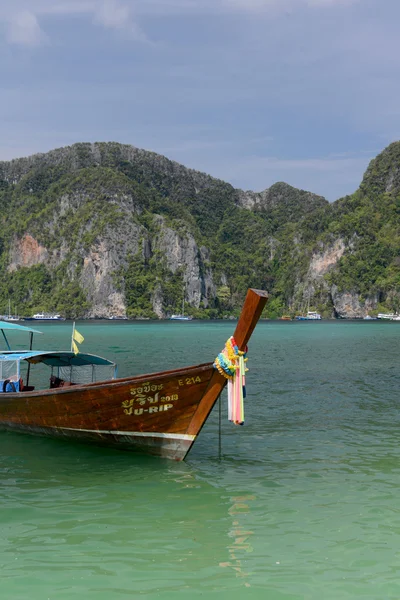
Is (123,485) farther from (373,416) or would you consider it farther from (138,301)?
(138,301)

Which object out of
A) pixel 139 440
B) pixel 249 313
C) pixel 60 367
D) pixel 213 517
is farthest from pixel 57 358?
pixel 213 517

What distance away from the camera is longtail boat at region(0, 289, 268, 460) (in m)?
11.6

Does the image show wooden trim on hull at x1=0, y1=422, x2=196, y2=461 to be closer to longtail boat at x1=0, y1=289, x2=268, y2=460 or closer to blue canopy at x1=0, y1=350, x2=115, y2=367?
longtail boat at x1=0, y1=289, x2=268, y2=460

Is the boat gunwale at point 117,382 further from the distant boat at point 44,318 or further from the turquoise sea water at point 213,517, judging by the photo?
the distant boat at point 44,318

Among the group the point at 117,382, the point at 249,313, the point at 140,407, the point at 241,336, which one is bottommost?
the point at 140,407

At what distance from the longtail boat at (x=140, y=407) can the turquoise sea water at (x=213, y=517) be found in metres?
0.44

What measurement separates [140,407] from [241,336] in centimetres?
275

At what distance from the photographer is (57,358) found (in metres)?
16.6

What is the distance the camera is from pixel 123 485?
36.2 ft

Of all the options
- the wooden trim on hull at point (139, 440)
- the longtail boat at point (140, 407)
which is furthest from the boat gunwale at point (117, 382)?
the wooden trim on hull at point (139, 440)

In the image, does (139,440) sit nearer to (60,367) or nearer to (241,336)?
(241,336)

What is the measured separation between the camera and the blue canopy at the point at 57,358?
1564 cm

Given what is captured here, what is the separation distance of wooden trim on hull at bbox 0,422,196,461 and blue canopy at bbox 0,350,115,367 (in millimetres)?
2406

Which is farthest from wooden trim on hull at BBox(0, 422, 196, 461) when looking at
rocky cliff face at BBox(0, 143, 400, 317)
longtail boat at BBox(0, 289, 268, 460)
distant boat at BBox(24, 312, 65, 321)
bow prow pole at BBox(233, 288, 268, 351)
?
rocky cliff face at BBox(0, 143, 400, 317)
